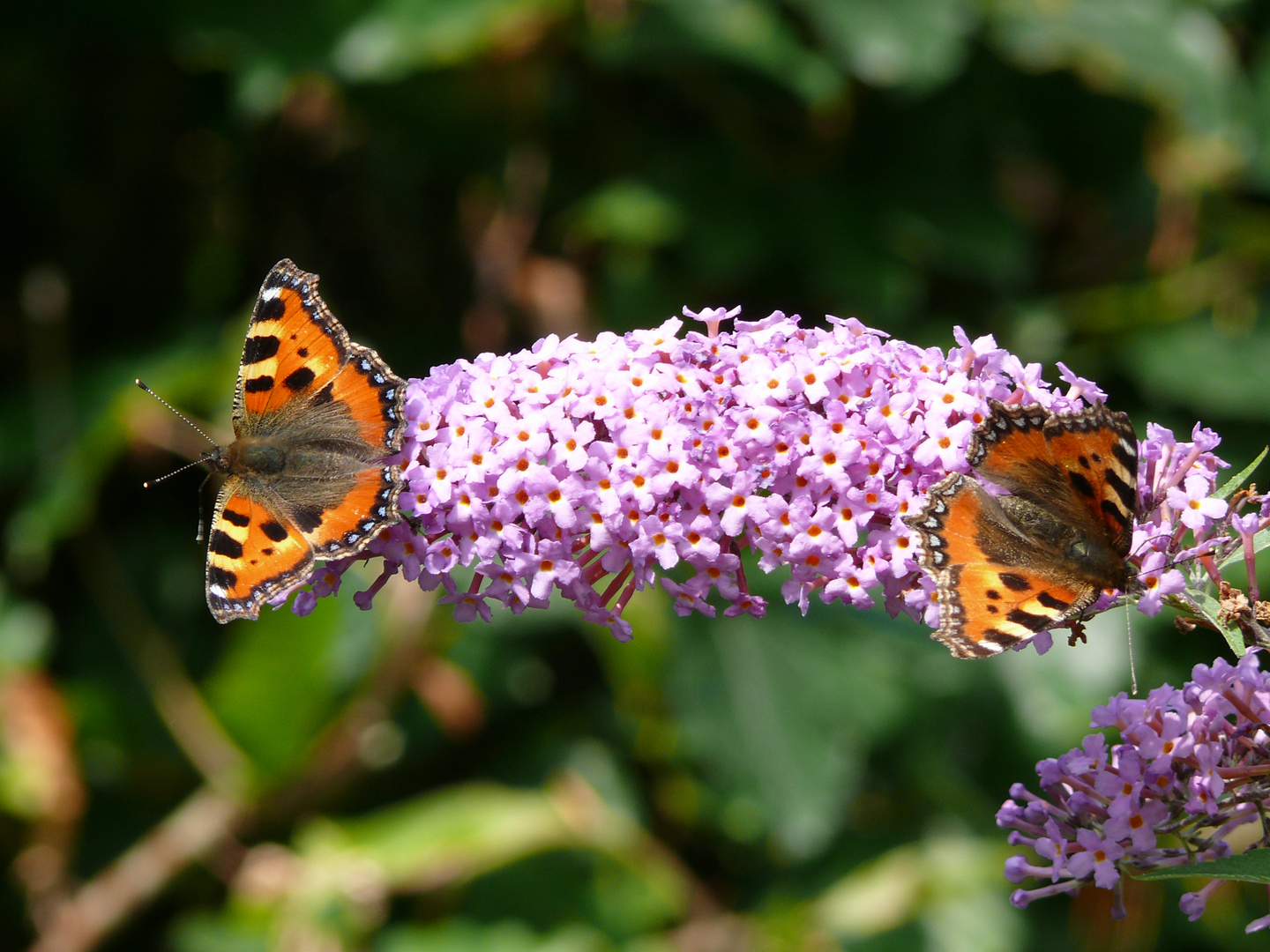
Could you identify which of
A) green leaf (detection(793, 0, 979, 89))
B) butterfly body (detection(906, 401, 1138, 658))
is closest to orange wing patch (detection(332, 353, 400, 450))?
butterfly body (detection(906, 401, 1138, 658))

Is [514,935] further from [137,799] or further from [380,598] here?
[137,799]

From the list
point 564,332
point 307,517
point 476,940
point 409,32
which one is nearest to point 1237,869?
point 307,517

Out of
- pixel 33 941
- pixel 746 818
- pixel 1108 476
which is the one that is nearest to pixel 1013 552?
pixel 1108 476

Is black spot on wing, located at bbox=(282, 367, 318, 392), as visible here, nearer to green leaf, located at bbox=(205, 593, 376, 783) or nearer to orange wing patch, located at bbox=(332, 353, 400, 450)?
orange wing patch, located at bbox=(332, 353, 400, 450)

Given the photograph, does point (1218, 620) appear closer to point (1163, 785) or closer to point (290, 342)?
point (1163, 785)

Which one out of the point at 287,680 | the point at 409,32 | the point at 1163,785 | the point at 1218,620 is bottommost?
the point at 287,680
